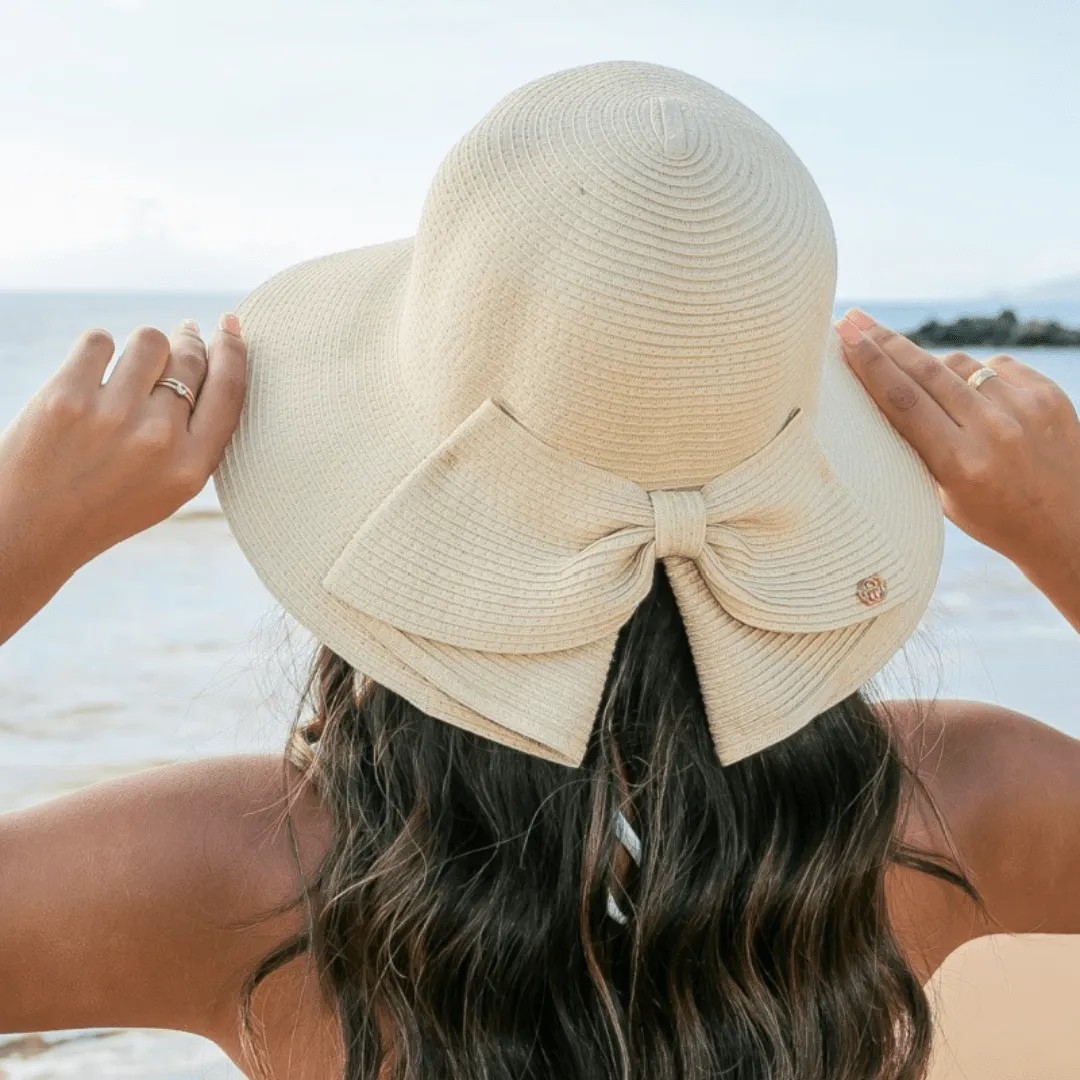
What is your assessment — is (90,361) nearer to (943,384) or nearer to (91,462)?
(91,462)

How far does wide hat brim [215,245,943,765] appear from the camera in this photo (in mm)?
946

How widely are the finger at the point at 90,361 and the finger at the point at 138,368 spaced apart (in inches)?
0.4

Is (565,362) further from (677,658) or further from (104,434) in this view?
(104,434)

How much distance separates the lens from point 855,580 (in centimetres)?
101

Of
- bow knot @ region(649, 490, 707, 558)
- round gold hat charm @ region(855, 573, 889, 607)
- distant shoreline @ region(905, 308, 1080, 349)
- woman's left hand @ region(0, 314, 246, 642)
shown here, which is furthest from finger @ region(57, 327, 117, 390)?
distant shoreline @ region(905, 308, 1080, 349)

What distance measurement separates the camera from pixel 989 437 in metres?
1.20

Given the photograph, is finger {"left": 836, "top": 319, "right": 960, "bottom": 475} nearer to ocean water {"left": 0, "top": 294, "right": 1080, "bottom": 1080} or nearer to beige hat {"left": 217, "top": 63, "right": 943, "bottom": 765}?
beige hat {"left": 217, "top": 63, "right": 943, "bottom": 765}

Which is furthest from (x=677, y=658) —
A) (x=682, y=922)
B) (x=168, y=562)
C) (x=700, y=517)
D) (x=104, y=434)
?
(x=168, y=562)

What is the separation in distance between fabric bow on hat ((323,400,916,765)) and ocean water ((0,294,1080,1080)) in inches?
76.7

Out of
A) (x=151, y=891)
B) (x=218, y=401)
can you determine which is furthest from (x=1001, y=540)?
(x=151, y=891)

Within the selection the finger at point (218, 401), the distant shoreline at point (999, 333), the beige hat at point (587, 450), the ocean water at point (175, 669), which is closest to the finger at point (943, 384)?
the beige hat at point (587, 450)

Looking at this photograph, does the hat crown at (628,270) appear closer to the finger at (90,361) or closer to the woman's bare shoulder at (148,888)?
the finger at (90,361)

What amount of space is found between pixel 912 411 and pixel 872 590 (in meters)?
0.27

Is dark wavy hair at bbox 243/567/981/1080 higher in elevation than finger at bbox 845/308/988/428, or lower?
lower
